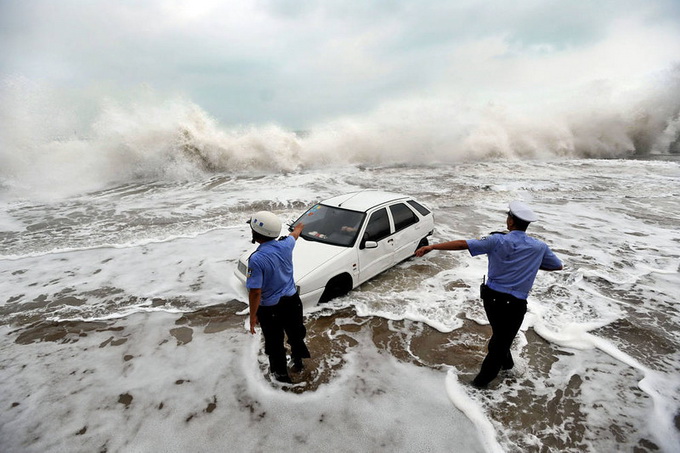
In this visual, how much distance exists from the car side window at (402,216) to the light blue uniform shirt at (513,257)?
111 inches

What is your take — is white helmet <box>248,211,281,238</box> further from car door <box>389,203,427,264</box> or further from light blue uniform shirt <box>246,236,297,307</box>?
car door <box>389,203,427,264</box>

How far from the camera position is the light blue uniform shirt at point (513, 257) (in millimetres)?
2684

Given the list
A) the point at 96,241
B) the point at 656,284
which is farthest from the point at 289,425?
the point at 96,241

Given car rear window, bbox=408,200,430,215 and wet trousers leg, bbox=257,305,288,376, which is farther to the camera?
car rear window, bbox=408,200,430,215

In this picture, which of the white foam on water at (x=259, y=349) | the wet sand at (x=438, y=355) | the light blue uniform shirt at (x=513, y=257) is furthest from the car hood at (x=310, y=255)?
the light blue uniform shirt at (x=513, y=257)

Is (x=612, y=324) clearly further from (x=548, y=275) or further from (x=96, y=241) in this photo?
(x=96, y=241)

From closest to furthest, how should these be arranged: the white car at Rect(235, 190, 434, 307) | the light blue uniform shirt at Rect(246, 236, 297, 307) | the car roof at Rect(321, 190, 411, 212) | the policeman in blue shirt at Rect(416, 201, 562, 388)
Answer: the light blue uniform shirt at Rect(246, 236, 297, 307) < the policeman in blue shirt at Rect(416, 201, 562, 388) < the white car at Rect(235, 190, 434, 307) < the car roof at Rect(321, 190, 411, 212)

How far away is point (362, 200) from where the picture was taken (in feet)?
18.6

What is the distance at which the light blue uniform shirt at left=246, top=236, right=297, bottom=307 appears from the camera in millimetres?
2582

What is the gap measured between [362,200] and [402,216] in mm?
766

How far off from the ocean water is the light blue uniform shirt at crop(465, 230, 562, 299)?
4.02 ft

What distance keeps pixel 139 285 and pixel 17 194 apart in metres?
12.8

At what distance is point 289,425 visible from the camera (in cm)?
288

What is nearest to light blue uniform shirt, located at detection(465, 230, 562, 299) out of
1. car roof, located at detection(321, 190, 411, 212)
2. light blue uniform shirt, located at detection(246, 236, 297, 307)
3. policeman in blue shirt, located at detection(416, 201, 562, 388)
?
policeman in blue shirt, located at detection(416, 201, 562, 388)
